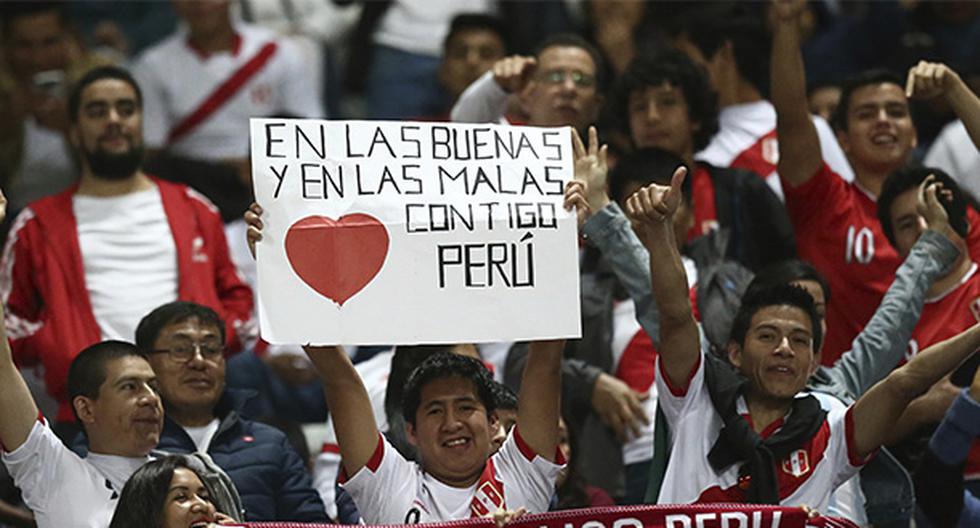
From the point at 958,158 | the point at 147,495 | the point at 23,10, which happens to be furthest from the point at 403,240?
the point at 23,10

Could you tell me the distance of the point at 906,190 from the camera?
25.4 feet

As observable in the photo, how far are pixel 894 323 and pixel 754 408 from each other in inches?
30.5

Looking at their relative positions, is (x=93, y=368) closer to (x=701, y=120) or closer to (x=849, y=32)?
(x=701, y=120)

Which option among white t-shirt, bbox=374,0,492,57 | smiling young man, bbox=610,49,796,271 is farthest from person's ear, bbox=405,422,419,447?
white t-shirt, bbox=374,0,492,57

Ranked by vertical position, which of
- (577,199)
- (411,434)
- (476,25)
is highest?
(476,25)

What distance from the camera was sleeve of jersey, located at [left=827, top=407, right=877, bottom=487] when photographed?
648 cm

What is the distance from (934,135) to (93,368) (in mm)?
4772

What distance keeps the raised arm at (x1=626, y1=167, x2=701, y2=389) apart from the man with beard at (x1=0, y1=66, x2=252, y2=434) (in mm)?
2256

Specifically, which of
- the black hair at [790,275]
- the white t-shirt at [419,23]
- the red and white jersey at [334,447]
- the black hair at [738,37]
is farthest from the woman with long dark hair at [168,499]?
Result: the white t-shirt at [419,23]

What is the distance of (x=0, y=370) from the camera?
646 centimetres

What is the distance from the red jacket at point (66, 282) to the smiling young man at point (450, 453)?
1821mm

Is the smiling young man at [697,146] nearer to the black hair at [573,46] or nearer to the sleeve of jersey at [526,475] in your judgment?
the black hair at [573,46]

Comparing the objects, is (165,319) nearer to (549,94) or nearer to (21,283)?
(21,283)

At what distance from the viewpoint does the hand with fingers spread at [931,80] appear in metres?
7.22
